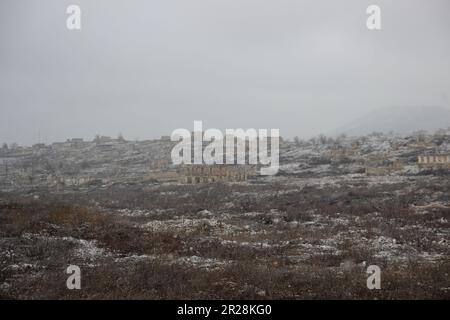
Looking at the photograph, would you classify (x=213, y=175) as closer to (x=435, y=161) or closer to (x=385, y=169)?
(x=385, y=169)

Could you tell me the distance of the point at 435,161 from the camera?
51.5m

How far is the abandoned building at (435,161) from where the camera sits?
49656mm

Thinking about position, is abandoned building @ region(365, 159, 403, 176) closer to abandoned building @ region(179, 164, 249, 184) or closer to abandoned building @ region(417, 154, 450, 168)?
abandoned building @ region(417, 154, 450, 168)

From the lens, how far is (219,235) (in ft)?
76.1

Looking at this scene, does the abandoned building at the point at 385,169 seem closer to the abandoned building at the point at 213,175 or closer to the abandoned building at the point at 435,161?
the abandoned building at the point at 435,161

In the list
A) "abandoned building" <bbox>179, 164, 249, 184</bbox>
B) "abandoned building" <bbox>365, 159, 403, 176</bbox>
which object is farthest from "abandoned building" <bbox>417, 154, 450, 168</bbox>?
"abandoned building" <bbox>179, 164, 249, 184</bbox>

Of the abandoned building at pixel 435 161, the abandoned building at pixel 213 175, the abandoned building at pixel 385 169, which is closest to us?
the abandoned building at pixel 435 161

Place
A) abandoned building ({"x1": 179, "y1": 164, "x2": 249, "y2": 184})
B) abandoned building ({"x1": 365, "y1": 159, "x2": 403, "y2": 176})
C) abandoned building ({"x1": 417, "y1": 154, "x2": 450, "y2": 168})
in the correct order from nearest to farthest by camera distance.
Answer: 1. abandoned building ({"x1": 417, "y1": 154, "x2": 450, "y2": 168})
2. abandoned building ({"x1": 365, "y1": 159, "x2": 403, "y2": 176})
3. abandoned building ({"x1": 179, "y1": 164, "x2": 249, "y2": 184})

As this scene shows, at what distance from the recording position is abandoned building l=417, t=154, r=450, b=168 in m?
49.7

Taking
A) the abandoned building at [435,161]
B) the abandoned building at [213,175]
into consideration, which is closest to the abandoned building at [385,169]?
the abandoned building at [435,161]

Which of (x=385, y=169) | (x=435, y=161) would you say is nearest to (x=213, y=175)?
(x=385, y=169)

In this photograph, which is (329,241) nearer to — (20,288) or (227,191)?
(20,288)
